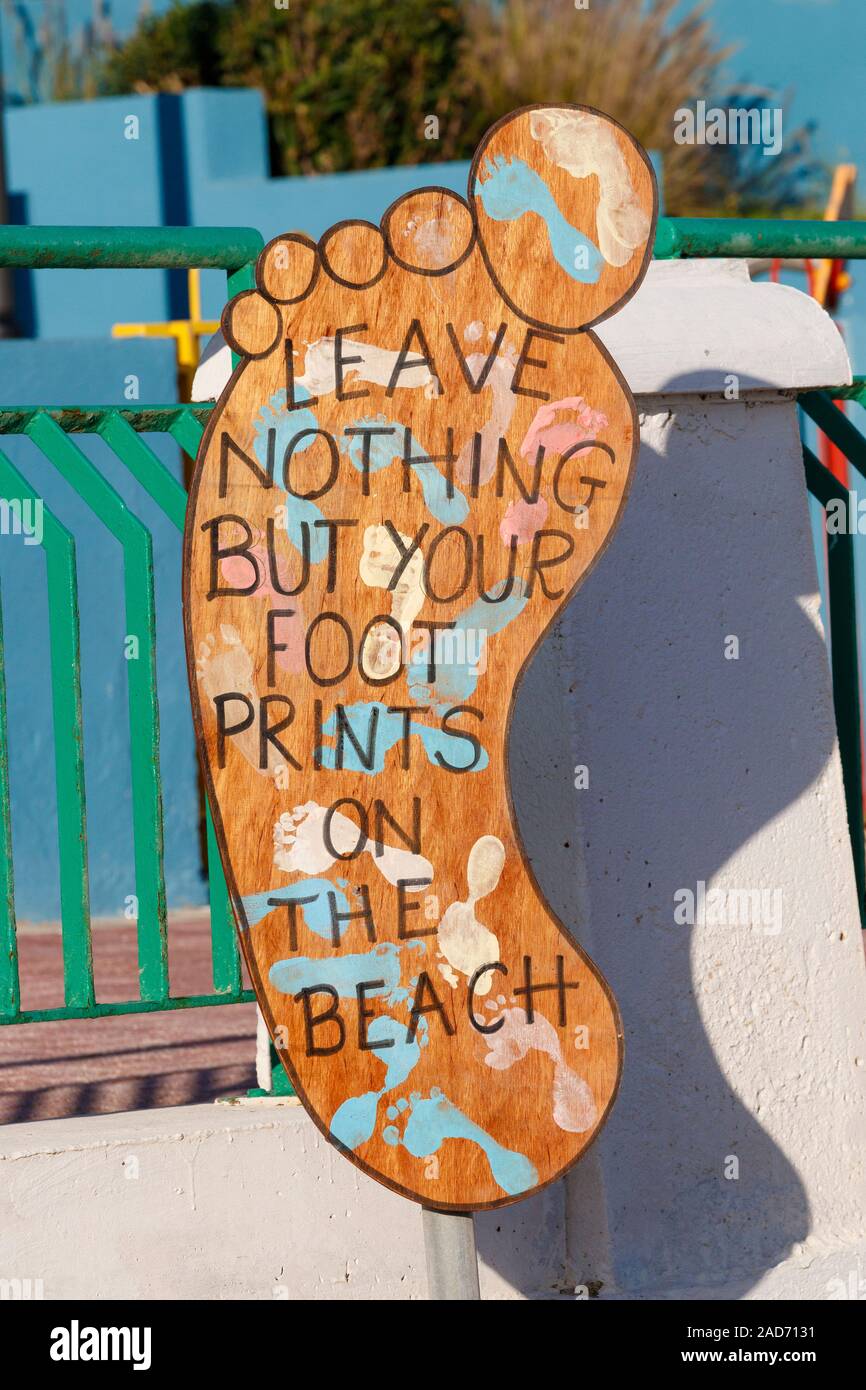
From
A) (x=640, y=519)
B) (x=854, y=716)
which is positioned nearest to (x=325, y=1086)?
(x=640, y=519)

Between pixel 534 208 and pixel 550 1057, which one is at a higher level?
pixel 534 208

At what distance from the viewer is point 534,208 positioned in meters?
2.35

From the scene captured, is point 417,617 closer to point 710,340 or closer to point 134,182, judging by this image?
point 710,340

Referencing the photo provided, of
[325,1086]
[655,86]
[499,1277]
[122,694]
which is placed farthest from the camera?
[655,86]

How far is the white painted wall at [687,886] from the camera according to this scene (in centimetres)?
280

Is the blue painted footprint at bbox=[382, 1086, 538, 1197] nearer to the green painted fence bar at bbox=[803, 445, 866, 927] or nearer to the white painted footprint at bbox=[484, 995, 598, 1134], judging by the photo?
the white painted footprint at bbox=[484, 995, 598, 1134]

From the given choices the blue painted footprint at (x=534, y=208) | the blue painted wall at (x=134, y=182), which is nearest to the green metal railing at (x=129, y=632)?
the blue painted footprint at (x=534, y=208)

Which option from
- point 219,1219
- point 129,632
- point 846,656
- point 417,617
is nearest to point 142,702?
point 129,632

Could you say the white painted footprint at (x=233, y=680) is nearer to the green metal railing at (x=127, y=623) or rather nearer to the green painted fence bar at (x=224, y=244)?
the green metal railing at (x=127, y=623)

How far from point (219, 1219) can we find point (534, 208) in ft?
5.19

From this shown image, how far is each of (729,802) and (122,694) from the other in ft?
13.9

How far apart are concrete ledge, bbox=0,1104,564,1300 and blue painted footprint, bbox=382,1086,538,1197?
1.67 ft

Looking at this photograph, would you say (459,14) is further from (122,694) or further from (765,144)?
(122,694)

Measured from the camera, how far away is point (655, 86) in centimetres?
1430
